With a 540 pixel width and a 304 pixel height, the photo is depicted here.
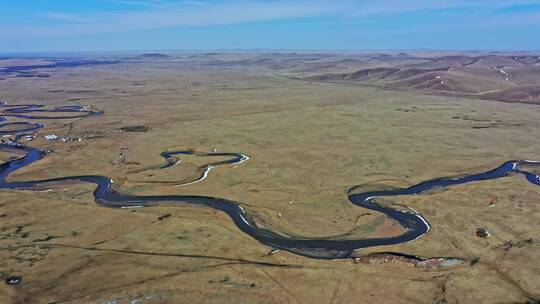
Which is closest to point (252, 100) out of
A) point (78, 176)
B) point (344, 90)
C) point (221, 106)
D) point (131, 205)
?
point (221, 106)

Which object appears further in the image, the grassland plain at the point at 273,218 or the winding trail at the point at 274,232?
the winding trail at the point at 274,232

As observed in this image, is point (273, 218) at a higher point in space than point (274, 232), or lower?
higher

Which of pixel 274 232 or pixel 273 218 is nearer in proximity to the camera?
pixel 274 232

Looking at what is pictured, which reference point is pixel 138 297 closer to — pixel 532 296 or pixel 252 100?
pixel 532 296

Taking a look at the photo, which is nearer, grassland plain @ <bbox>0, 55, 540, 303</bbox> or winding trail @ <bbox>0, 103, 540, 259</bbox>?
grassland plain @ <bbox>0, 55, 540, 303</bbox>
